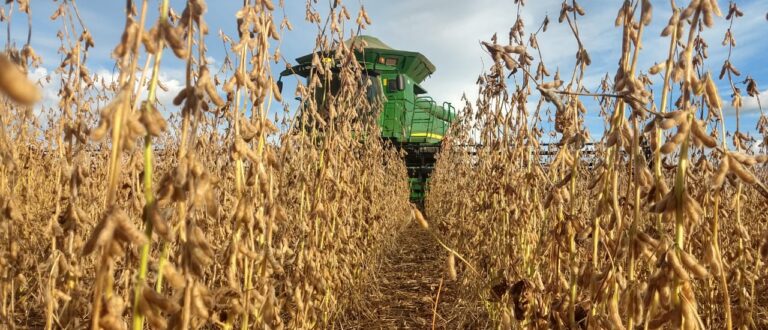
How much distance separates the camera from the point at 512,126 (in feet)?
9.22

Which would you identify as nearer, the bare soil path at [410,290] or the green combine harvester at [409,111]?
the bare soil path at [410,290]

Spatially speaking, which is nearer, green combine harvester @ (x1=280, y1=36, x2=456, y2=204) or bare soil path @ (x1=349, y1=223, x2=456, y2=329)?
bare soil path @ (x1=349, y1=223, x2=456, y2=329)

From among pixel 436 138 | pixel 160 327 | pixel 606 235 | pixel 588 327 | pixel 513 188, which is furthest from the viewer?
pixel 436 138

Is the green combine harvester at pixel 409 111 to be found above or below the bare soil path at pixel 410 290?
above

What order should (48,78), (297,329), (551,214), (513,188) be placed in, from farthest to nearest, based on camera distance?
(48,78) → (513,188) → (297,329) → (551,214)

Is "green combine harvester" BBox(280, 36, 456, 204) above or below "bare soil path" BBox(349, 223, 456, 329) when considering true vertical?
above

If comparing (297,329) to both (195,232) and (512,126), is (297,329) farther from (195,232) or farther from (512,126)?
(512,126)

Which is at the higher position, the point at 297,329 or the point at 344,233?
the point at 344,233

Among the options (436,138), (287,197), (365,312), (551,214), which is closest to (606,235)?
(551,214)

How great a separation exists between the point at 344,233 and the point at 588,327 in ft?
5.99

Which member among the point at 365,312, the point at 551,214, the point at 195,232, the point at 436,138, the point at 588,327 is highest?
the point at 436,138

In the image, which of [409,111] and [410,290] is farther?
[409,111]

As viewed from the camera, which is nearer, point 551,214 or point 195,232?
point 195,232

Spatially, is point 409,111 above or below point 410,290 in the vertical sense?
above
